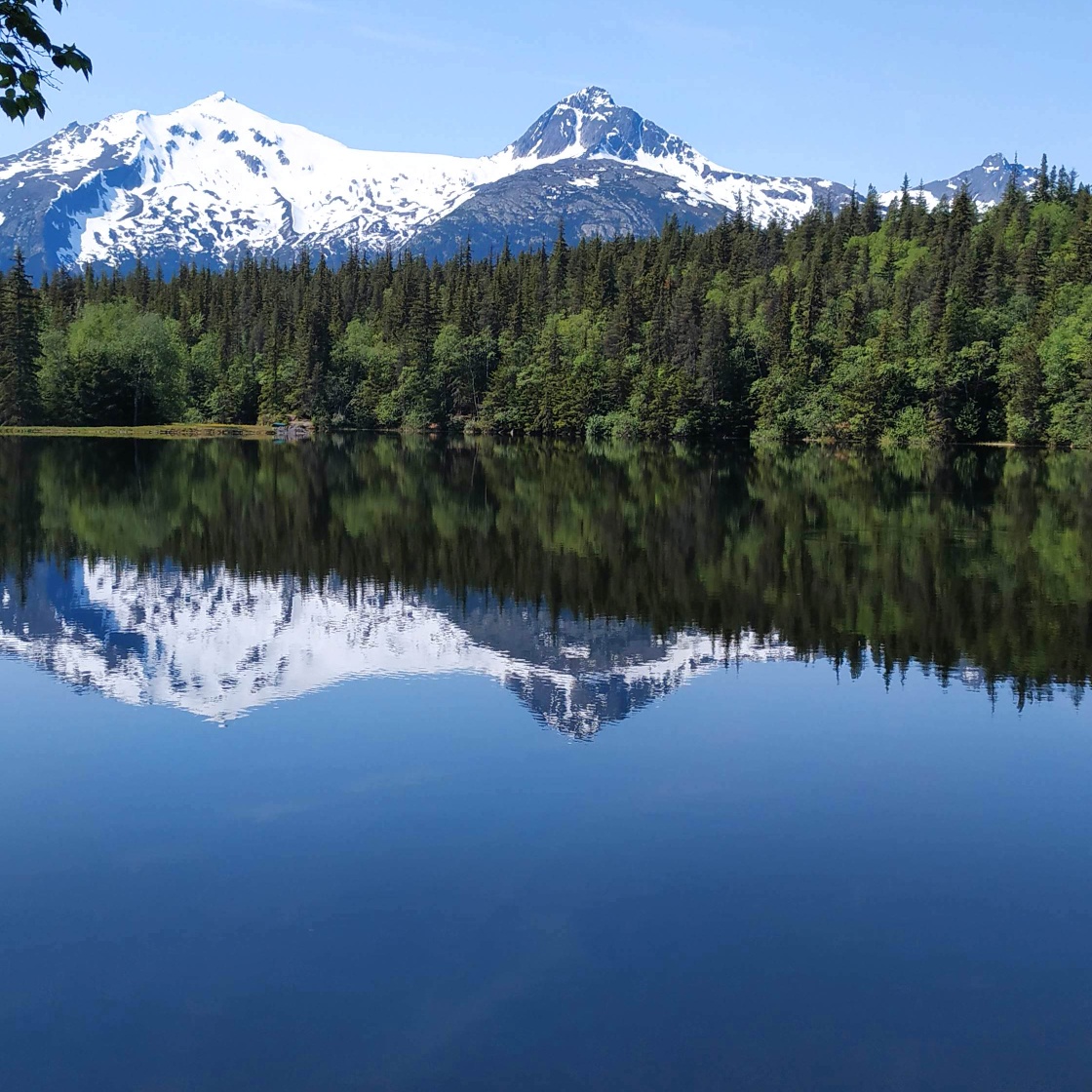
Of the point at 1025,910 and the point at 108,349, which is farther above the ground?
the point at 108,349

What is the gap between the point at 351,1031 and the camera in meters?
11.7

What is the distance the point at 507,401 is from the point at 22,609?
501 ft

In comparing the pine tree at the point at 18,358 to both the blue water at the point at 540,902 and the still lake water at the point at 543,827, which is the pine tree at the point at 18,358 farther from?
the blue water at the point at 540,902

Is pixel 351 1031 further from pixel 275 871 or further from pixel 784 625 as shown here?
pixel 784 625

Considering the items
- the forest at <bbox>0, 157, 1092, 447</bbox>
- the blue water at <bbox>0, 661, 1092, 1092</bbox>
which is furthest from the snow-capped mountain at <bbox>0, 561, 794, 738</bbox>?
the forest at <bbox>0, 157, 1092, 447</bbox>

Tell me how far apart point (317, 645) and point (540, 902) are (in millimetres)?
15635

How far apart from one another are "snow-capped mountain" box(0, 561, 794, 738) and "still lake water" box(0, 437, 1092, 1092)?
0.52 ft

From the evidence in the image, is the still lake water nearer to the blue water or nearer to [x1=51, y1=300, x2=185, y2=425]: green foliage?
the blue water

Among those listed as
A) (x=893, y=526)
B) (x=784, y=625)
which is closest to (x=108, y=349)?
(x=893, y=526)

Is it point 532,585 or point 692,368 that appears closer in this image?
point 532,585

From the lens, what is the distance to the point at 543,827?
17125 millimetres

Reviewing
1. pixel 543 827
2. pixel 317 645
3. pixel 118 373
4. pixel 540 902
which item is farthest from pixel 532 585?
pixel 118 373

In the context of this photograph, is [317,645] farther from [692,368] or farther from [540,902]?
[692,368]

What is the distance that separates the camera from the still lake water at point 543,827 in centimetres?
1166
